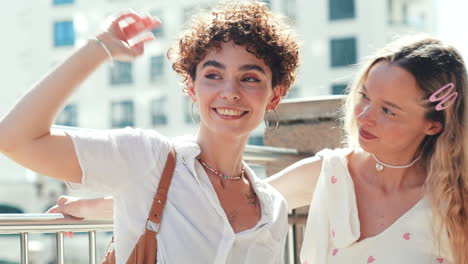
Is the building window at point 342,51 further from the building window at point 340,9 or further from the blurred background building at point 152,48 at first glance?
the building window at point 340,9

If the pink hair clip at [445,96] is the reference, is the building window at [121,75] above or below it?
below

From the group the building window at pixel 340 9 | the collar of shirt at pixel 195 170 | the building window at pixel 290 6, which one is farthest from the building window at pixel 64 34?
the collar of shirt at pixel 195 170

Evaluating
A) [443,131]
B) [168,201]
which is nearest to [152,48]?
[443,131]

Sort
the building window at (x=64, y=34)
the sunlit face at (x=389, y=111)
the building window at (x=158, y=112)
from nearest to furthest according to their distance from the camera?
the sunlit face at (x=389, y=111), the building window at (x=158, y=112), the building window at (x=64, y=34)

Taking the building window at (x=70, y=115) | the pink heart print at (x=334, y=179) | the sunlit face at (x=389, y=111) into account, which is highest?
the sunlit face at (x=389, y=111)

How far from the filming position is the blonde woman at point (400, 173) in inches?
98.3

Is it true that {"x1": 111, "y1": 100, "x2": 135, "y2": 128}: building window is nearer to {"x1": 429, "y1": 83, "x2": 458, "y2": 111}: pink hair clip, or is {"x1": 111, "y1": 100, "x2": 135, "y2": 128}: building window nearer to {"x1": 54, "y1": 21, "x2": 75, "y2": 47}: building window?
{"x1": 54, "y1": 21, "x2": 75, "y2": 47}: building window

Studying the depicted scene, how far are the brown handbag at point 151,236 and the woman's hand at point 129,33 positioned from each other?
0.38 metres

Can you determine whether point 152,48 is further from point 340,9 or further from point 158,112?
point 340,9

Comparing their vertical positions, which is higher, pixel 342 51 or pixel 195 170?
pixel 195 170

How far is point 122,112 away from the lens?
164ft

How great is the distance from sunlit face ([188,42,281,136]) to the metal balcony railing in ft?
1.73

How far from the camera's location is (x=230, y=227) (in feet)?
7.18

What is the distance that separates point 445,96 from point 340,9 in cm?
4631
